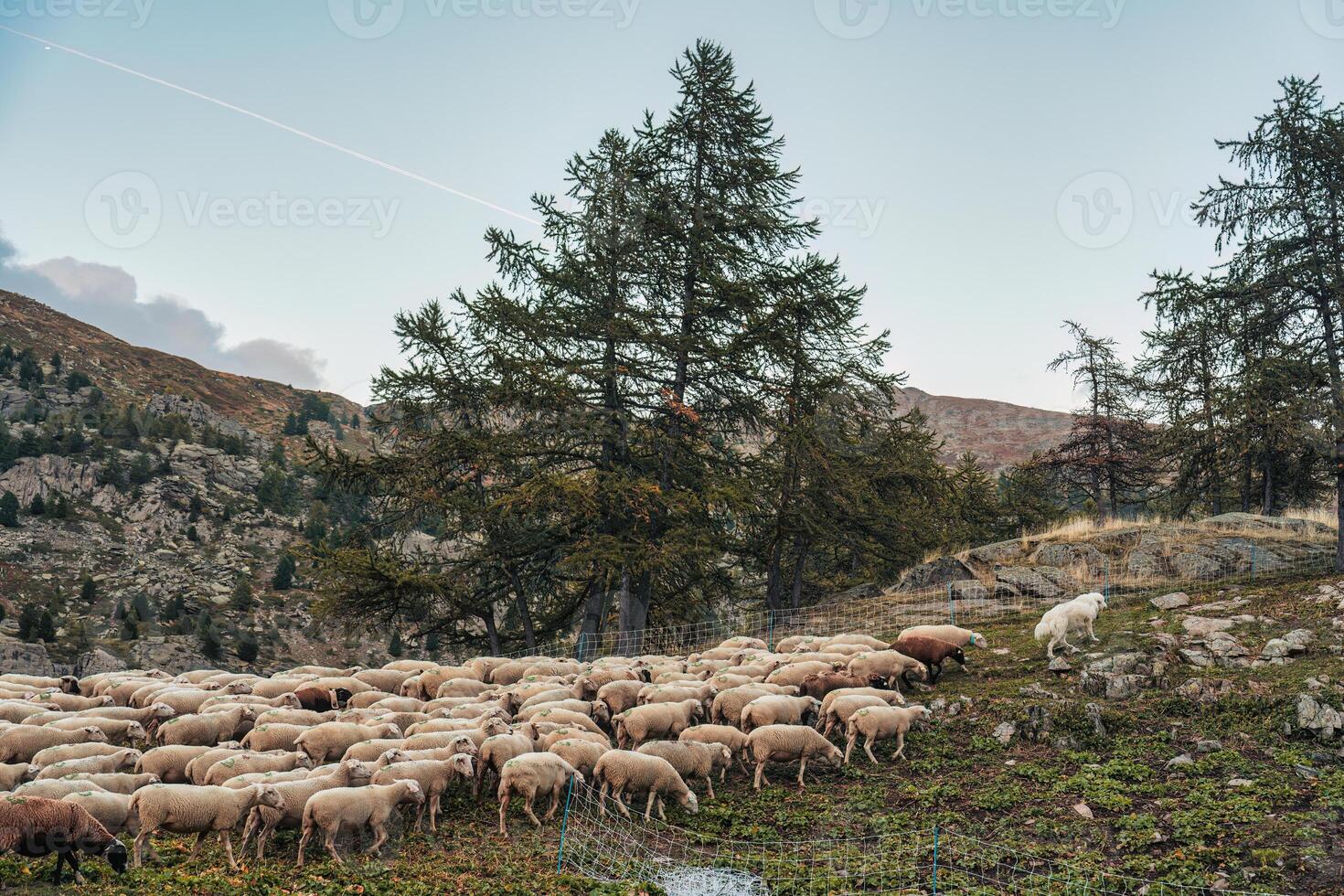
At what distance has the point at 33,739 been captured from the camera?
1226 centimetres

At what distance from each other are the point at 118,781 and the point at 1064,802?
1215cm

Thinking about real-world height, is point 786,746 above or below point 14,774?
below

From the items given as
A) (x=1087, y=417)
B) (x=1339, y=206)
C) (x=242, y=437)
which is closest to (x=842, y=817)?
(x=1339, y=206)

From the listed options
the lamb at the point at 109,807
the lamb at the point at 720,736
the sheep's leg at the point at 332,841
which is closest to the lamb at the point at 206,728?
the lamb at the point at 109,807

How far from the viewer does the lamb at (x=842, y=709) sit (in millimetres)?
14023

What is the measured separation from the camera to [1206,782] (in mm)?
11383

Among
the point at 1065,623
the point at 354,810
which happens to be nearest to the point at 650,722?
the point at 354,810

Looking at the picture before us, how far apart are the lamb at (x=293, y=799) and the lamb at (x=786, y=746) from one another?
18.0ft

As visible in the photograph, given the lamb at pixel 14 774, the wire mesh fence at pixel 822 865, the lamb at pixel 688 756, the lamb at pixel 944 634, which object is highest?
the lamb at pixel 944 634

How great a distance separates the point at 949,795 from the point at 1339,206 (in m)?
21.4

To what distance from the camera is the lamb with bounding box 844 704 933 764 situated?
13.6m

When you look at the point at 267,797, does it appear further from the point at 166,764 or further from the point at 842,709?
the point at 842,709

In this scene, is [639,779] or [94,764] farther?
[639,779]

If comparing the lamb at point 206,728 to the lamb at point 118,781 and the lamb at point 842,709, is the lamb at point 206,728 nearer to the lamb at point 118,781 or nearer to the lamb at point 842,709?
the lamb at point 118,781
